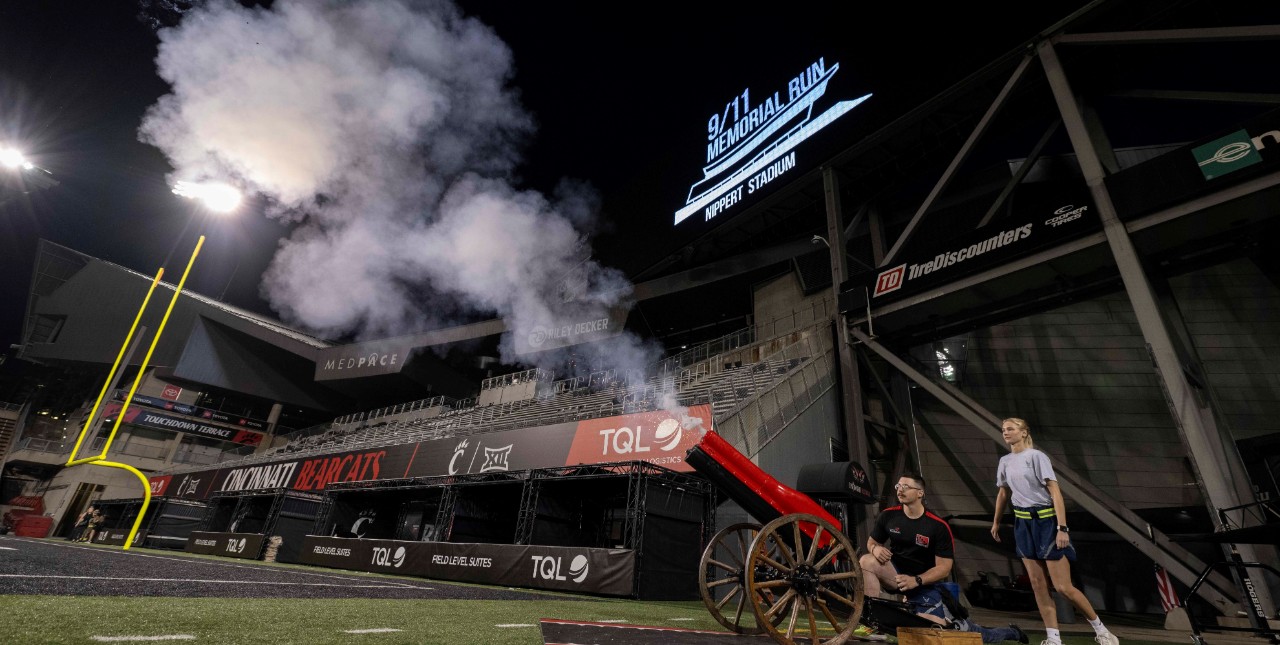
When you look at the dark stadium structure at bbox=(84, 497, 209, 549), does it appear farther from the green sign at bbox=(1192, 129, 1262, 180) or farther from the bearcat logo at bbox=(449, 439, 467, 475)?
the green sign at bbox=(1192, 129, 1262, 180)

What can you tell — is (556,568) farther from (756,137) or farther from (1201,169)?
(756,137)

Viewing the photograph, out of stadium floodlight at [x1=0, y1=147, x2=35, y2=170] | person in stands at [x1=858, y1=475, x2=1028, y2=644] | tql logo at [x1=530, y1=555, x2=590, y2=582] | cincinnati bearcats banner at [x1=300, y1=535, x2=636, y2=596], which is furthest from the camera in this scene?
stadium floodlight at [x1=0, y1=147, x2=35, y2=170]

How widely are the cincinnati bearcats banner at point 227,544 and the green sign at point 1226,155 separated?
2086 centimetres

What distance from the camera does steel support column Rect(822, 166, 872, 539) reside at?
11.9 metres

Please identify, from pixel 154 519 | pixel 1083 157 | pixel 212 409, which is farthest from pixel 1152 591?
pixel 212 409

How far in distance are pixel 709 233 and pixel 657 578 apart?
1287 cm

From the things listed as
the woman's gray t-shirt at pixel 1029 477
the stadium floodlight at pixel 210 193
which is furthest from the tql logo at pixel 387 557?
the woman's gray t-shirt at pixel 1029 477

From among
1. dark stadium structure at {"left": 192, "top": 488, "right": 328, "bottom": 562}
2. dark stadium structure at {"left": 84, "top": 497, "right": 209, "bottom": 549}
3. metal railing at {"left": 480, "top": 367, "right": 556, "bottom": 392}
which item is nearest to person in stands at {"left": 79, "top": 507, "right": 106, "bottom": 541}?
dark stadium structure at {"left": 84, "top": 497, "right": 209, "bottom": 549}

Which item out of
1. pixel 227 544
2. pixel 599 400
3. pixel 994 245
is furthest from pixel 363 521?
pixel 994 245

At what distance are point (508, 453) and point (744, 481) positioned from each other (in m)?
11.0

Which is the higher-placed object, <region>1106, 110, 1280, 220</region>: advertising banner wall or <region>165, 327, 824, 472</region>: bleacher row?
<region>1106, 110, 1280, 220</region>: advertising banner wall

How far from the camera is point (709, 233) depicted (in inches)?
722

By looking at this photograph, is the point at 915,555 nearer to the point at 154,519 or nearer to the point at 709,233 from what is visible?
the point at 709,233

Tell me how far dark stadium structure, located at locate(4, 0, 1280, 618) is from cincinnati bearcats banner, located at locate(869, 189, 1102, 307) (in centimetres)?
5
